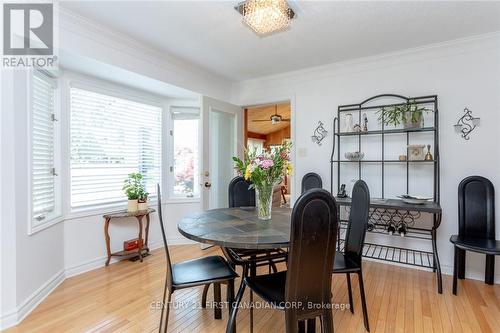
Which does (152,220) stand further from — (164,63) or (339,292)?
(339,292)

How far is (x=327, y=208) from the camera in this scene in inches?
52.2

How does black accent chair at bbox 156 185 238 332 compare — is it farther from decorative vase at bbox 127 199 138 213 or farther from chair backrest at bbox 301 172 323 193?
chair backrest at bbox 301 172 323 193

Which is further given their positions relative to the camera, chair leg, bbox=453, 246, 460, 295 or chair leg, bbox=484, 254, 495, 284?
chair leg, bbox=484, 254, 495, 284

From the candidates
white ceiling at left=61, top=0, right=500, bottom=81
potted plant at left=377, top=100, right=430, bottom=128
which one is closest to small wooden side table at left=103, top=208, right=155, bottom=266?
white ceiling at left=61, top=0, right=500, bottom=81

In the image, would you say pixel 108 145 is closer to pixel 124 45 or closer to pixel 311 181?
pixel 124 45

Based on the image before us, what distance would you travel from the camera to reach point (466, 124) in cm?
274

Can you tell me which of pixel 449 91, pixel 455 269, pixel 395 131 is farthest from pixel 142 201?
pixel 449 91

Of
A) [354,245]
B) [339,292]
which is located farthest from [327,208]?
[339,292]

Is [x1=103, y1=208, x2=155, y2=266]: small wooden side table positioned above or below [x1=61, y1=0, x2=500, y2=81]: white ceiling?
below

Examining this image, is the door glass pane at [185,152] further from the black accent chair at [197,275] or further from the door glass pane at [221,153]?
the black accent chair at [197,275]

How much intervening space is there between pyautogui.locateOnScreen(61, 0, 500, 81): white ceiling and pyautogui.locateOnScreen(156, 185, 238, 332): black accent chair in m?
1.59

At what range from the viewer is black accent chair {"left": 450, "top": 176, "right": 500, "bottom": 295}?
8.16 ft

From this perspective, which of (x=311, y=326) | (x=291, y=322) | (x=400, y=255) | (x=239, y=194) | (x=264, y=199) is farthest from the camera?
(x=400, y=255)

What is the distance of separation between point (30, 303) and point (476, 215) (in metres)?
4.03
